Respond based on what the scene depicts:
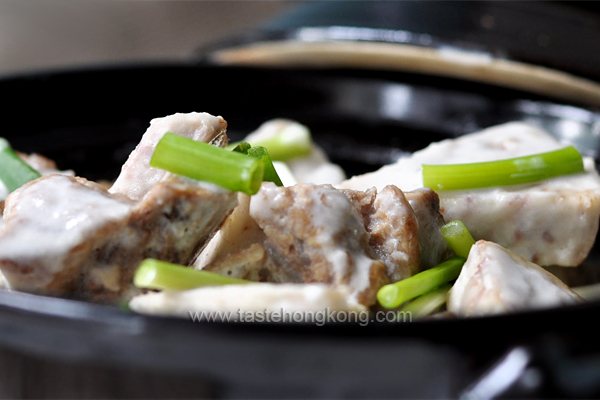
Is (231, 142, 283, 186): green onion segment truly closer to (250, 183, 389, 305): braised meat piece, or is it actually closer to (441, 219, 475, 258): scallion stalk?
(250, 183, 389, 305): braised meat piece

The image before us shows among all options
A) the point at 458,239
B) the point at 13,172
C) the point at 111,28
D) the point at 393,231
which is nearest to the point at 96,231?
the point at 393,231

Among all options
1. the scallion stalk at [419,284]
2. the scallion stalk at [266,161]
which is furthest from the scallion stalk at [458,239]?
the scallion stalk at [266,161]

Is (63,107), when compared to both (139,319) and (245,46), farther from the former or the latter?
(139,319)

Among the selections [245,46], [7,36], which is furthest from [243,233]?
[7,36]

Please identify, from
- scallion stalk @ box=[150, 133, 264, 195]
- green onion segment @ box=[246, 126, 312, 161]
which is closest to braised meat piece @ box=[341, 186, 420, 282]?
scallion stalk @ box=[150, 133, 264, 195]

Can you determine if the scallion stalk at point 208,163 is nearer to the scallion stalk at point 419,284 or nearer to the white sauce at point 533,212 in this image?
the scallion stalk at point 419,284

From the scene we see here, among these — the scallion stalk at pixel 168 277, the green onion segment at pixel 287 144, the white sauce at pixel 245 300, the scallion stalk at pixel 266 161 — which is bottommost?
the green onion segment at pixel 287 144

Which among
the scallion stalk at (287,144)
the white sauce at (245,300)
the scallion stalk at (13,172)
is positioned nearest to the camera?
the white sauce at (245,300)
